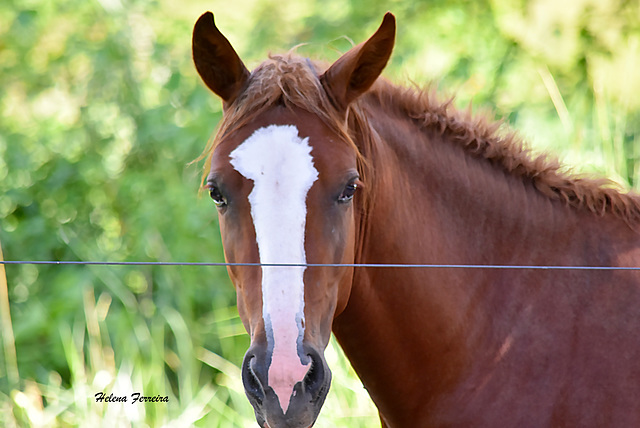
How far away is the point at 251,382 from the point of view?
1652 millimetres

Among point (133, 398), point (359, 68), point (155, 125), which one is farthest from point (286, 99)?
point (155, 125)

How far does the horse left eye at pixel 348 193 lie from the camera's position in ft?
5.86

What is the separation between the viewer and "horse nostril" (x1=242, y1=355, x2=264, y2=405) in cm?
163

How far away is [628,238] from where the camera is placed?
203 centimetres

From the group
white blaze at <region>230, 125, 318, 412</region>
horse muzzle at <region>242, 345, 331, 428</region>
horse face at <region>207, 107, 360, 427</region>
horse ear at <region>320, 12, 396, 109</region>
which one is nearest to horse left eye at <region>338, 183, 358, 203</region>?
horse face at <region>207, 107, 360, 427</region>

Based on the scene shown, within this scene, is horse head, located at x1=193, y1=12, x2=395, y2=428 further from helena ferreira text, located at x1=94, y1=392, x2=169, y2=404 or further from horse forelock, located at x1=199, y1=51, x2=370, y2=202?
helena ferreira text, located at x1=94, y1=392, x2=169, y2=404

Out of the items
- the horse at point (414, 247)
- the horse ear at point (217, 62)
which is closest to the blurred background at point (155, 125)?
the horse at point (414, 247)

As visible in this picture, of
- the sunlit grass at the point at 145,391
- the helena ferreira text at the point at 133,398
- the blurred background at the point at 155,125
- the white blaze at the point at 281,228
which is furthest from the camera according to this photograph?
the blurred background at the point at 155,125

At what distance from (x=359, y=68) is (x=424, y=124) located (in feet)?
1.10

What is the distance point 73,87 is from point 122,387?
2779mm

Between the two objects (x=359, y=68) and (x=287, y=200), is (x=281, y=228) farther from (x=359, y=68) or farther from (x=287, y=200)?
A: (x=359, y=68)

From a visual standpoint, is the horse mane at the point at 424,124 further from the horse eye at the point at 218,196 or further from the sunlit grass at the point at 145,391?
the sunlit grass at the point at 145,391

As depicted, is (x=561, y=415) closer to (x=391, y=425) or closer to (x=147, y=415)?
(x=391, y=425)

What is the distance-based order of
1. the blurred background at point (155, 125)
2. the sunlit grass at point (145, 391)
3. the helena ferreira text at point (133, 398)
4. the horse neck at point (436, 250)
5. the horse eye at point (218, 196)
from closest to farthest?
the horse eye at point (218, 196), the horse neck at point (436, 250), the helena ferreira text at point (133, 398), the sunlit grass at point (145, 391), the blurred background at point (155, 125)
